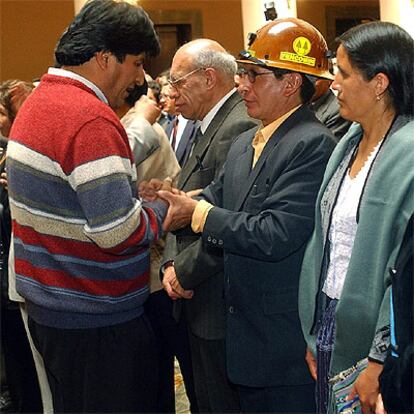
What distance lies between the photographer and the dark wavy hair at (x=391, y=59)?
2012mm

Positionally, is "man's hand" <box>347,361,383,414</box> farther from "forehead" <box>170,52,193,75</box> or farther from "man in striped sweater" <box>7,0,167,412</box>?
"forehead" <box>170,52,193,75</box>

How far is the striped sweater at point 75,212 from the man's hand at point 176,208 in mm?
105

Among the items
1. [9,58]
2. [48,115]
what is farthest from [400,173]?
[9,58]

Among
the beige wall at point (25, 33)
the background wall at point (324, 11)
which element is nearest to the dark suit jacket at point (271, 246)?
the background wall at point (324, 11)

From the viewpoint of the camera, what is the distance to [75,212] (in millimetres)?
2062

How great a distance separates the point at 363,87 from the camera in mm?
2053

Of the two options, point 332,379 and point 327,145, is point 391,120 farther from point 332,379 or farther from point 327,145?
point 332,379

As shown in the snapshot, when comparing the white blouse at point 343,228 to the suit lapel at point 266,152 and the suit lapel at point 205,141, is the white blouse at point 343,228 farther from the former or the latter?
the suit lapel at point 205,141

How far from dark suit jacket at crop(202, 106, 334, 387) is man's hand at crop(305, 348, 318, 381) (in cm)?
7

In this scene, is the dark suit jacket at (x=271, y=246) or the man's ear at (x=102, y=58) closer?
the man's ear at (x=102, y=58)

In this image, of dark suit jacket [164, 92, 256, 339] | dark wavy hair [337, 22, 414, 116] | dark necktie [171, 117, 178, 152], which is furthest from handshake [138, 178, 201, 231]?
dark necktie [171, 117, 178, 152]

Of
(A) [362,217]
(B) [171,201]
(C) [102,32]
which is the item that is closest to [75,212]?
(B) [171,201]

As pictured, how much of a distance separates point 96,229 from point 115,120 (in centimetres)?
32

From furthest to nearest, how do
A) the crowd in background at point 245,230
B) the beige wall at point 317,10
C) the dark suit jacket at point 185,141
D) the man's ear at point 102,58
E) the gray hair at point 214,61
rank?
the beige wall at point 317,10
the dark suit jacket at point 185,141
the gray hair at point 214,61
the man's ear at point 102,58
the crowd in background at point 245,230
